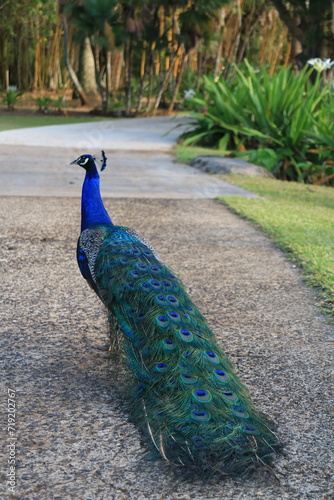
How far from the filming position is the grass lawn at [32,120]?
16753 mm

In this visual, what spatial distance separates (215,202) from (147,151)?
5.09 metres

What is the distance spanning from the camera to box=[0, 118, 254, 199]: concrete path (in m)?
8.40

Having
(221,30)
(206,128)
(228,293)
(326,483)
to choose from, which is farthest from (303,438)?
(221,30)

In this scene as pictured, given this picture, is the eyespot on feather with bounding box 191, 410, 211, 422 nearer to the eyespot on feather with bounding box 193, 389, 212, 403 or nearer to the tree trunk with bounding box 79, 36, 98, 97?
the eyespot on feather with bounding box 193, 389, 212, 403

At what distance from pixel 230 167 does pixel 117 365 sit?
7.35 metres

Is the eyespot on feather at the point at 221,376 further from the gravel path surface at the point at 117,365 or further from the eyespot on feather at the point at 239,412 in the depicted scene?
the gravel path surface at the point at 117,365

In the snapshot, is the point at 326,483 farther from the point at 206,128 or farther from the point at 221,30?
the point at 221,30

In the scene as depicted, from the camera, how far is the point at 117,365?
3.24 meters

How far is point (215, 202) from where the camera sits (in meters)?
7.90

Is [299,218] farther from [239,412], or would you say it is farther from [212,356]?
[239,412]

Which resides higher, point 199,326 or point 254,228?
point 199,326

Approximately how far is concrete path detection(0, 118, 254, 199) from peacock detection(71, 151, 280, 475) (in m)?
4.91

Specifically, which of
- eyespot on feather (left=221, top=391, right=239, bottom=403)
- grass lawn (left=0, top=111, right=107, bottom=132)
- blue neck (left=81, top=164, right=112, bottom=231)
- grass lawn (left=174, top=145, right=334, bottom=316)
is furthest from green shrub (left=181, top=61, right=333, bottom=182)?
eyespot on feather (left=221, top=391, right=239, bottom=403)

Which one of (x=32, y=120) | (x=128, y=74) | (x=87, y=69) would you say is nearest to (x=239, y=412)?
(x=32, y=120)
